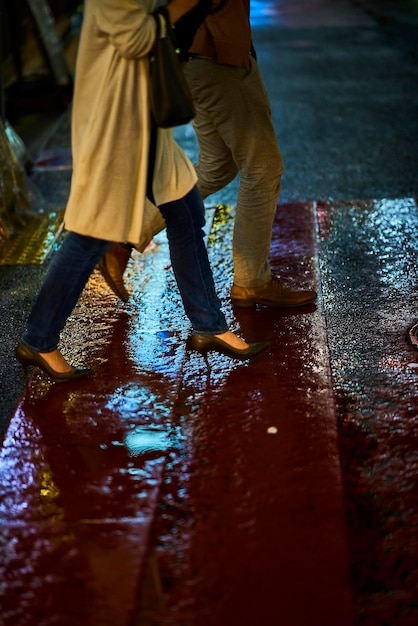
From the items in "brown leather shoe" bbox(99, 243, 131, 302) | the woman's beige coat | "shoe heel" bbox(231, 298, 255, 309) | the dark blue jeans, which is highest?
the woman's beige coat

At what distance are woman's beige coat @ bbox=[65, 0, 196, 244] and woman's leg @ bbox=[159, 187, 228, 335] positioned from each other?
8 centimetres

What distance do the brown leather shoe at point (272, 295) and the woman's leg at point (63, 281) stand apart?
1034 mm

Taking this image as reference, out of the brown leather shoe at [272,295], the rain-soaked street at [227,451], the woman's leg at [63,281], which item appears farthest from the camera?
the brown leather shoe at [272,295]

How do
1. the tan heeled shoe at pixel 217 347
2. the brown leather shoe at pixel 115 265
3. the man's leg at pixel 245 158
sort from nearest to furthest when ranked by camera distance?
the tan heeled shoe at pixel 217 347 < the man's leg at pixel 245 158 < the brown leather shoe at pixel 115 265

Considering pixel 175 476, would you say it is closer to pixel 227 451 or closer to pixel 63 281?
pixel 227 451

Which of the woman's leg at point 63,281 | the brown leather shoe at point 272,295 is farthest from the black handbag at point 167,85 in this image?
the brown leather shoe at point 272,295

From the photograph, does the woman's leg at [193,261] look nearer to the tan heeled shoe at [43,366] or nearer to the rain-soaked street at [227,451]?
the rain-soaked street at [227,451]

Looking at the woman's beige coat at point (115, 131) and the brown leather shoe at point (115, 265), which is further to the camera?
the brown leather shoe at point (115, 265)

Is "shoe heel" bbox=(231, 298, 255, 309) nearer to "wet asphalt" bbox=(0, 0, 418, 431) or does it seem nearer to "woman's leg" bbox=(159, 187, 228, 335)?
"woman's leg" bbox=(159, 187, 228, 335)

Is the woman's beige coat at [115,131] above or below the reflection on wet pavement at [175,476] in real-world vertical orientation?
above

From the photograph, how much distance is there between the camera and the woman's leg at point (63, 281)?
3.37 metres

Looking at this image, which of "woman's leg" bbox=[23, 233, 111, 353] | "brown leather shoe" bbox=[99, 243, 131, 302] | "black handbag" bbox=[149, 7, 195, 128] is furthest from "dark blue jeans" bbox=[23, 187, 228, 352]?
"brown leather shoe" bbox=[99, 243, 131, 302]

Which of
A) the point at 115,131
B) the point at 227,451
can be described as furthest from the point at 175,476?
the point at 115,131

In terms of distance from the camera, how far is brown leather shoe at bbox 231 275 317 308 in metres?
4.23
